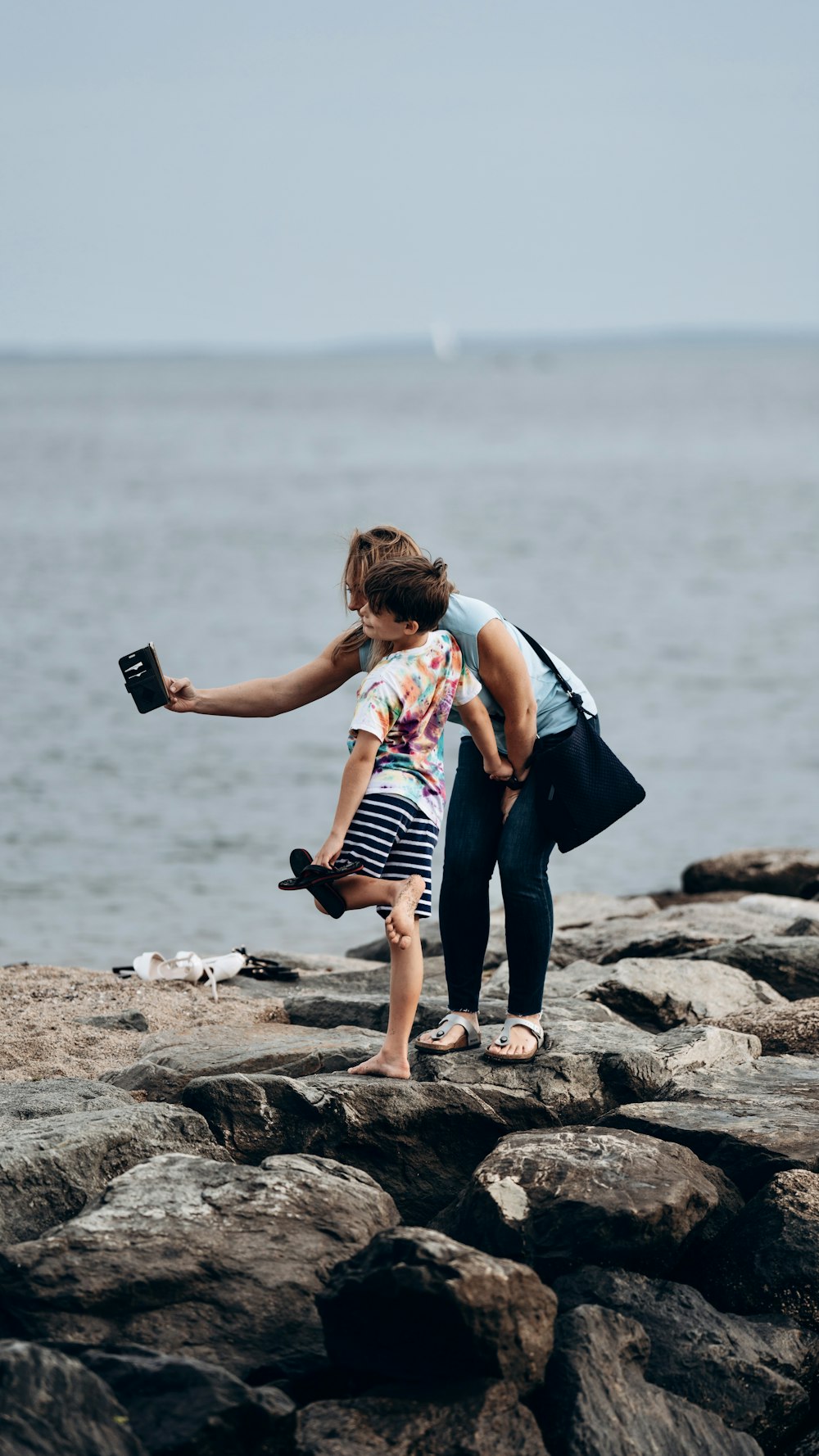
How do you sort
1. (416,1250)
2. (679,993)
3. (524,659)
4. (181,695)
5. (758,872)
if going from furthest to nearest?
(758,872) → (679,993) → (181,695) → (524,659) → (416,1250)

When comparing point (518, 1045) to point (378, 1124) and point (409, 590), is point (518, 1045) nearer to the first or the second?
point (378, 1124)

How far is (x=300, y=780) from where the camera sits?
14836mm

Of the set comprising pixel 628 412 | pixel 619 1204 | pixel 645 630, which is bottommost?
pixel 619 1204

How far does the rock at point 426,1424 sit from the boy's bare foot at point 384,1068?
1251mm

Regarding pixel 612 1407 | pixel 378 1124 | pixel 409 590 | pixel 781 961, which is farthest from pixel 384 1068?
pixel 781 961

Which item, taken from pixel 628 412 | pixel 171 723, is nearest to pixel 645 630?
pixel 171 723

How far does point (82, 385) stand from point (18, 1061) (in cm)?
14660

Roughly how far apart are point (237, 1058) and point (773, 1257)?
187 centimetres

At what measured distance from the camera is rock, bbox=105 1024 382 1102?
16.5ft

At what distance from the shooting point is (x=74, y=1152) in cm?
420

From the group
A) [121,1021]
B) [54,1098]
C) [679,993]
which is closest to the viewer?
[54,1098]

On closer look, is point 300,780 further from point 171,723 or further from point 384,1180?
point 384,1180

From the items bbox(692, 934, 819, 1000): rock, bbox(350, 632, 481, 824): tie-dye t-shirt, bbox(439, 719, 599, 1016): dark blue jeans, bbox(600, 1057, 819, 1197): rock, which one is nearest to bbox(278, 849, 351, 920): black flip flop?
bbox(350, 632, 481, 824): tie-dye t-shirt

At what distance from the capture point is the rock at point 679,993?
20.1 feet
